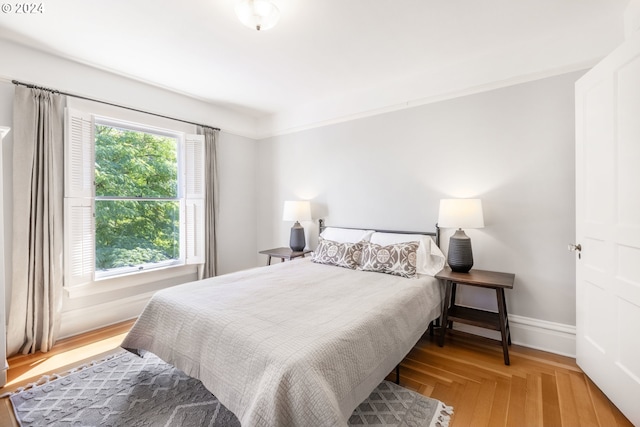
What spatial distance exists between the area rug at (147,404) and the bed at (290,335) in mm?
258

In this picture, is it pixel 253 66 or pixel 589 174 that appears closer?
pixel 589 174

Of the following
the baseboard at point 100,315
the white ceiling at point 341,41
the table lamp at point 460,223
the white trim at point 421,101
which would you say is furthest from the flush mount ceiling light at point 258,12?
the baseboard at point 100,315

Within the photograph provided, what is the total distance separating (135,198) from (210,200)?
875 mm

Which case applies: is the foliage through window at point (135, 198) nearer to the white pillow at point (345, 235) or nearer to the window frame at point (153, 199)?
the window frame at point (153, 199)

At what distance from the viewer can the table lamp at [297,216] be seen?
371 cm

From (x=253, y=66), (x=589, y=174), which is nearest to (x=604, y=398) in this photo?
(x=589, y=174)

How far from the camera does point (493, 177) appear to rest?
266 centimetres

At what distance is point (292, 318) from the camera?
165 centimetres

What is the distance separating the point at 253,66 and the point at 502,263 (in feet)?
10.1

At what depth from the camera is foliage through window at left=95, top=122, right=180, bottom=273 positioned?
9.94 feet

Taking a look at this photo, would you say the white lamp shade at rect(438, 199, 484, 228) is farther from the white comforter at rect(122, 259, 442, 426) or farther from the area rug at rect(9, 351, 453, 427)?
the area rug at rect(9, 351, 453, 427)

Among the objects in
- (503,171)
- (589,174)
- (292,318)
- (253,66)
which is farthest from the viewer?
(253,66)

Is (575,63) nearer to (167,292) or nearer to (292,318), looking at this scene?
(292,318)

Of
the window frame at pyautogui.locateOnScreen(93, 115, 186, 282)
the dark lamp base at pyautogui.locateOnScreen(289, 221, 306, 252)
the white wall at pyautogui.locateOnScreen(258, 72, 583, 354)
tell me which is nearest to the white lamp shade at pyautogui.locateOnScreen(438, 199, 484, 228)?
the white wall at pyautogui.locateOnScreen(258, 72, 583, 354)
